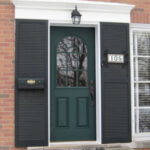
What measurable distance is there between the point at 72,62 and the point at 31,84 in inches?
35.1

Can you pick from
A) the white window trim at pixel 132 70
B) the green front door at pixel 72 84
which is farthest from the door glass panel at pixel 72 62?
the white window trim at pixel 132 70

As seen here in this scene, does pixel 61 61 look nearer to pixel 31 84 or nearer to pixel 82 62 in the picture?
pixel 82 62

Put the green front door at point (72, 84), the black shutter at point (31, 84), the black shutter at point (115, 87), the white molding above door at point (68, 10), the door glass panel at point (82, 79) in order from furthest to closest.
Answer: the door glass panel at point (82, 79), the green front door at point (72, 84), the black shutter at point (115, 87), the white molding above door at point (68, 10), the black shutter at point (31, 84)

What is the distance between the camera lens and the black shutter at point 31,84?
162 inches

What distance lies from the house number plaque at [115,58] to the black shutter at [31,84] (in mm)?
1112

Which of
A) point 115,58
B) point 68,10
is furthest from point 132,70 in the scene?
point 68,10

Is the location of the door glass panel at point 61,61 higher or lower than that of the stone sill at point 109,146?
higher

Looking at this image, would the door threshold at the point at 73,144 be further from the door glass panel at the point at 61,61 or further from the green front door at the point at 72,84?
the door glass panel at the point at 61,61

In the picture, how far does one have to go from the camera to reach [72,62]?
457cm

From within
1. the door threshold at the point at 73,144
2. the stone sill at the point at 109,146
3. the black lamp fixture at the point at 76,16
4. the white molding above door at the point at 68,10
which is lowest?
the stone sill at the point at 109,146

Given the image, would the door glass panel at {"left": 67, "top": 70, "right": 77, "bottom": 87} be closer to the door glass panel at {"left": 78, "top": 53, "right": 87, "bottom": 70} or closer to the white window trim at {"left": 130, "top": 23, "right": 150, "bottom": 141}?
the door glass panel at {"left": 78, "top": 53, "right": 87, "bottom": 70}

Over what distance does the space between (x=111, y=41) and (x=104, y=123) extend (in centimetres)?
144

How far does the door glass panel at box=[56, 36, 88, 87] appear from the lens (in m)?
4.54

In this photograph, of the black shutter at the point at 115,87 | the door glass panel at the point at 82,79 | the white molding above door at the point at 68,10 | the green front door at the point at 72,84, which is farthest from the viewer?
the door glass panel at the point at 82,79
